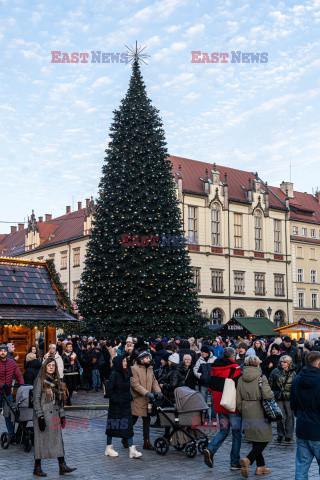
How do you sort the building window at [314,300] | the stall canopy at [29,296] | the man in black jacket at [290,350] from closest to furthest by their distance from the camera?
the man in black jacket at [290,350]
the stall canopy at [29,296]
the building window at [314,300]

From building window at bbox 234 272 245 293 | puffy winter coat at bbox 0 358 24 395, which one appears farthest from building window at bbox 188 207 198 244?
puffy winter coat at bbox 0 358 24 395

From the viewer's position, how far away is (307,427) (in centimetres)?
694

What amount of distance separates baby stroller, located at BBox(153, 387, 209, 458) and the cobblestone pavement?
7.2 inches

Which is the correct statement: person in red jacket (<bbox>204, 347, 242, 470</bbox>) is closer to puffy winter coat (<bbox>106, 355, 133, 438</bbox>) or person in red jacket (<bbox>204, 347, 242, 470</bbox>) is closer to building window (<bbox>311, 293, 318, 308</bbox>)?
puffy winter coat (<bbox>106, 355, 133, 438</bbox>)

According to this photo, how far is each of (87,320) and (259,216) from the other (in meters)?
32.4

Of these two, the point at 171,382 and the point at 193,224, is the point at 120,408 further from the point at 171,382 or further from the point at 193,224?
the point at 193,224

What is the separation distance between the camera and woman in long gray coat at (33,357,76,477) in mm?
8891

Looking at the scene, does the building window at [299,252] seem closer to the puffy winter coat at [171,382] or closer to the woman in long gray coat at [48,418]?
the puffy winter coat at [171,382]

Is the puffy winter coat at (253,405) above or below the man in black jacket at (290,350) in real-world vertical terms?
below

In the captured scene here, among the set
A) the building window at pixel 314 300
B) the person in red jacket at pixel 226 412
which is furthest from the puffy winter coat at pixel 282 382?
the building window at pixel 314 300

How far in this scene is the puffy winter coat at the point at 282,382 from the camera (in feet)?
38.2

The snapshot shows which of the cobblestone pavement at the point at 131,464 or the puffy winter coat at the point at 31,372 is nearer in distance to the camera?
the cobblestone pavement at the point at 131,464

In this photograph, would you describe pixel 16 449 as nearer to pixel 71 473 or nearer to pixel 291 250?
pixel 71 473

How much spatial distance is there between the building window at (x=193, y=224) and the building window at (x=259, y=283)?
8.54 metres
